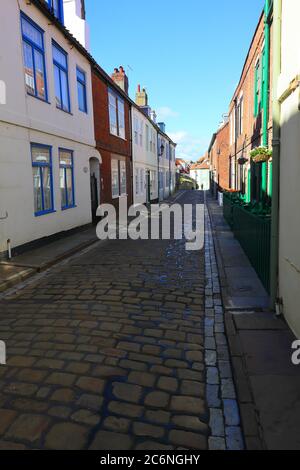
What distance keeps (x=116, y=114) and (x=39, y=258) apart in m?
12.4

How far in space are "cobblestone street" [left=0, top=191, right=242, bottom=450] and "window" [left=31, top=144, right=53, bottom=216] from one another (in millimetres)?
3972

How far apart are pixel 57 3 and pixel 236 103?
10.7 meters

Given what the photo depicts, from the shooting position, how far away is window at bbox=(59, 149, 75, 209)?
12.3 metres

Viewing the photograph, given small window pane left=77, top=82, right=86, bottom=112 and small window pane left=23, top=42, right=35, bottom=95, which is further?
small window pane left=77, top=82, right=86, bottom=112

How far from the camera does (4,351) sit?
170 inches

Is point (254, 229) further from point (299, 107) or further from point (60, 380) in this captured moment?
point (60, 380)

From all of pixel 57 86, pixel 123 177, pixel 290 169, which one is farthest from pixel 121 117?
pixel 290 169

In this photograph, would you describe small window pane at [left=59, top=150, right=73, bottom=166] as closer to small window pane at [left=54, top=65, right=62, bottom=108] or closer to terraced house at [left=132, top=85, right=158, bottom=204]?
small window pane at [left=54, top=65, right=62, bottom=108]

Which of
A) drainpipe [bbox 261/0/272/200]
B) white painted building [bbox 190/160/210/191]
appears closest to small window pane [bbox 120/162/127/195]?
drainpipe [bbox 261/0/272/200]

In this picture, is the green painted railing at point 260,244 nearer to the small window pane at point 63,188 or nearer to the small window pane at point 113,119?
the small window pane at point 63,188

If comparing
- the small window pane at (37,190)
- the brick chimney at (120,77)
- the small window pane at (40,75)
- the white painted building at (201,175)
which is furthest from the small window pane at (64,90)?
the white painted building at (201,175)
